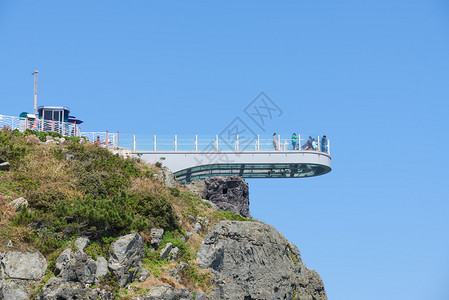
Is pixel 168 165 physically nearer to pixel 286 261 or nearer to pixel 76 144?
pixel 76 144

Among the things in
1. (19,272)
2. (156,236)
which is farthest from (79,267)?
(156,236)

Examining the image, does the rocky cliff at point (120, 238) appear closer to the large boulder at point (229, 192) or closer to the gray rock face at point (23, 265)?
the gray rock face at point (23, 265)

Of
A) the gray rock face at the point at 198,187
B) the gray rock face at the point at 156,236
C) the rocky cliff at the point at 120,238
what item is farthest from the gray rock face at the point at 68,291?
the gray rock face at the point at 198,187

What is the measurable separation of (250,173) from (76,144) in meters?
14.9

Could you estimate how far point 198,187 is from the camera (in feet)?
171

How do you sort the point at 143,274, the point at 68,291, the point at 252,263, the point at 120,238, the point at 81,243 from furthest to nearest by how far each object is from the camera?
the point at 252,263, the point at 120,238, the point at 143,274, the point at 81,243, the point at 68,291

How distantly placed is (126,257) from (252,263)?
30.9ft

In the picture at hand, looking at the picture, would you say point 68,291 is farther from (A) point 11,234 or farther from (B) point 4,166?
(B) point 4,166

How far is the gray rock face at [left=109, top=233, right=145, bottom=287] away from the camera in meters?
36.4

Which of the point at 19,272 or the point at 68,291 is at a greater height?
the point at 19,272

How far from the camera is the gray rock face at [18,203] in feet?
126

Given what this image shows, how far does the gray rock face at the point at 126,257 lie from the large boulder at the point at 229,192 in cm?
1377

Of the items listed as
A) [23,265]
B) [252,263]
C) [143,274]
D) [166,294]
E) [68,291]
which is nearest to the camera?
[68,291]

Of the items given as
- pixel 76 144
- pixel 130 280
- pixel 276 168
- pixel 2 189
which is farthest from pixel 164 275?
pixel 276 168
